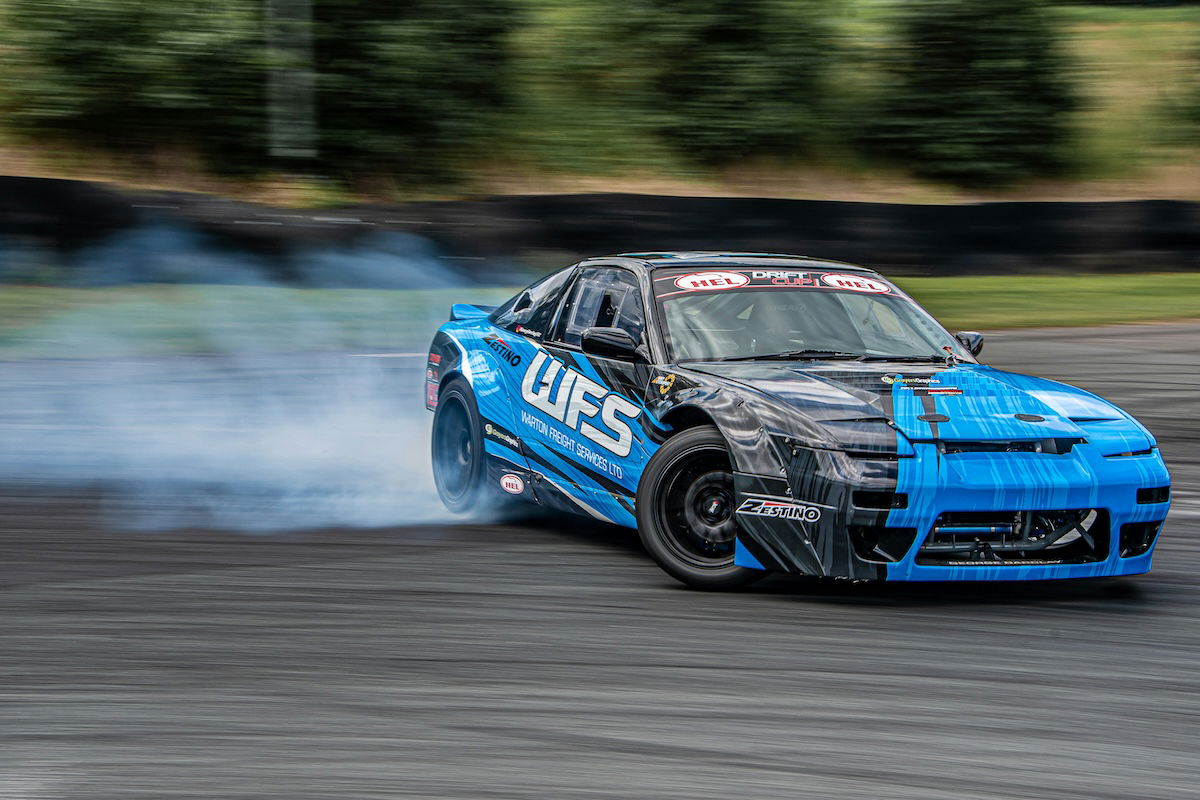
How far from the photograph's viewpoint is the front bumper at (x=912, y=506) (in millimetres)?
4961

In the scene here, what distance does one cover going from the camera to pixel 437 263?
54.5 feet

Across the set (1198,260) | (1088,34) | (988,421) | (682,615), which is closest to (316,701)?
(682,615)

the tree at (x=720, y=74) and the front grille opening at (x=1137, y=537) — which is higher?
the tree at (x=720, y=74)

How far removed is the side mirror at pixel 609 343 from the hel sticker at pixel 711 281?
55cm

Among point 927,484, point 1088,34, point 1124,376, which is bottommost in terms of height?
point 1124,376

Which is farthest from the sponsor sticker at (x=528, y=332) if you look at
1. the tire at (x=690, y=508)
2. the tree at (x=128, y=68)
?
the tree at (x=128, y=68)

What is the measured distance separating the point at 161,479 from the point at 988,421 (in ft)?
15.6

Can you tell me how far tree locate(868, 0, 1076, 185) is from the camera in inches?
890

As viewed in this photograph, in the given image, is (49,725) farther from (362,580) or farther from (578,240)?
(578,240)

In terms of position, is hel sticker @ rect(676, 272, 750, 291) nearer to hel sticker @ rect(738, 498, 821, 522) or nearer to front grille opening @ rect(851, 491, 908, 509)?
hel sticker @ rect(738, 498, 821, 522)

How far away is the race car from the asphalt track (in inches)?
9.3

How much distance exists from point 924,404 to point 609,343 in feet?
4.44

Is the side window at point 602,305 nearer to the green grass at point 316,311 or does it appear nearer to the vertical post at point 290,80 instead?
the green grass at point 316,311

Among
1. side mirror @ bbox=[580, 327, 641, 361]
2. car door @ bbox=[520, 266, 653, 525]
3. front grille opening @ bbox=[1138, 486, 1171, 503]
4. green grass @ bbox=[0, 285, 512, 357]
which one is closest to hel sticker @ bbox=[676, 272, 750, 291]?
car door @ bbox=[520, 266, 653, 525]
